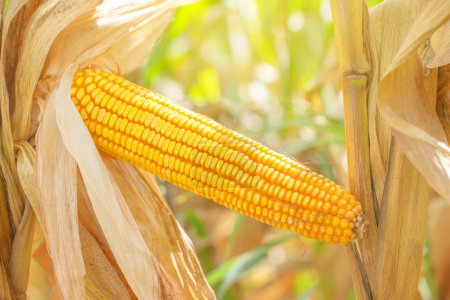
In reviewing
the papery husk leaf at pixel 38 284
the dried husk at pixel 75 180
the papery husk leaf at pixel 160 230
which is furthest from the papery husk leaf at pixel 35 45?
the papery husk leaf at pixel 38 284

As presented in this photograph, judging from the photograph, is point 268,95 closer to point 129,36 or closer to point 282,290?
point 282,290

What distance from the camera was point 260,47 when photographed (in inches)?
170

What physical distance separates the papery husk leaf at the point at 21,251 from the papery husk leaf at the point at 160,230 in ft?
0.73

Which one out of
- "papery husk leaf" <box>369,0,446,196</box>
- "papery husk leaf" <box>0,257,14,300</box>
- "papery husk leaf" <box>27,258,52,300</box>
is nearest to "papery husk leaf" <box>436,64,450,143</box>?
"papery husk leaf" <box>369,0,446,196</box>

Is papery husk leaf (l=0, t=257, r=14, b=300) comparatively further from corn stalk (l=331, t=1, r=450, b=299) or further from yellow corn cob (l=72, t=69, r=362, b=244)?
corn stalk (l=331, t=1, r=450, b=299)

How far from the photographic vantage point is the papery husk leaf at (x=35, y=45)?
4.91ft

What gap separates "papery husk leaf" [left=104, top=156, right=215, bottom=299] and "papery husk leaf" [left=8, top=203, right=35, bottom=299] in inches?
8.7

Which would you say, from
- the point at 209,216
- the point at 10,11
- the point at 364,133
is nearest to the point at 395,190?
the point at 364,133

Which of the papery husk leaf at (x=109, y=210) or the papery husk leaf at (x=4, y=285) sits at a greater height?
the papery husk leaf at (x=109, y=210)

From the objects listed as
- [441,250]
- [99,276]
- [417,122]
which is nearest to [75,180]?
[99,276]

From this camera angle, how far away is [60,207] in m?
1.39

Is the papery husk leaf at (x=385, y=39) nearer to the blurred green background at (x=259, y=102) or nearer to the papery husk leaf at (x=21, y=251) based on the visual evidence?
the blurred green background at (x=259, y=102)

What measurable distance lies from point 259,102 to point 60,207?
268cm

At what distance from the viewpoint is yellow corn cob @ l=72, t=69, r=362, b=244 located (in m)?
1.24
